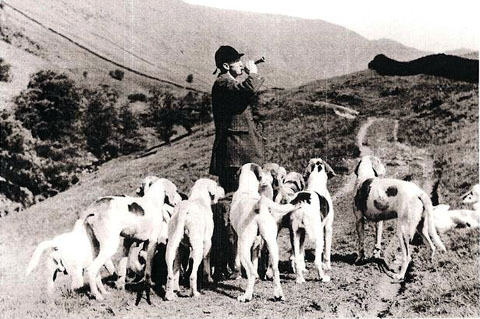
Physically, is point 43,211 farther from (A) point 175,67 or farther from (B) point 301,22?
(A) point 175,67

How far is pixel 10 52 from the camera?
200ft

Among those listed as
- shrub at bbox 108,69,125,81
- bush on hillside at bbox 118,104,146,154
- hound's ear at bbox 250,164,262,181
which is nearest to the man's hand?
hound's ear at bbox 250,164,262,181

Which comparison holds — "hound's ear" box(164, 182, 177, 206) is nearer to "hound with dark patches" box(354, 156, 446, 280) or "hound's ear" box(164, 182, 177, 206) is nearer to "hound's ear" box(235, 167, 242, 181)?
"hound's ear" box(235, 167, 242, 181)

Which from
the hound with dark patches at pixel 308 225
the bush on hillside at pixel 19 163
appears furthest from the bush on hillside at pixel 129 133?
the hound with dark patches at pixel 308 225

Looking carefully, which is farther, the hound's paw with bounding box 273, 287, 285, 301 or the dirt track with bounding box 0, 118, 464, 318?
the hound's paw with bounding box 273, 287, 285, 301

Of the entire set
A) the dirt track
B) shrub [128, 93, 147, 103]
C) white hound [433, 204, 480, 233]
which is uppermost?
shrub [128, 93, 147, 103]

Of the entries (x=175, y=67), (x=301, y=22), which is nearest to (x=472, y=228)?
(x=301, y=22)

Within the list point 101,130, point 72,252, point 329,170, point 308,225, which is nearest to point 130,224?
point 72,252

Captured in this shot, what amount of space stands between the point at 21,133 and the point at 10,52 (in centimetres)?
3240

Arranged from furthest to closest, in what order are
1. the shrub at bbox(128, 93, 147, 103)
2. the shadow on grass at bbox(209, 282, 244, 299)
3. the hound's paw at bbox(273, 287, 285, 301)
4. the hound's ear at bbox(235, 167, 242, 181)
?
the shrub at bbox(128, 93, 147, 103), the hound's ear at bbox(235, 167, 242, 181), the shadow on grass at bbox(209, 282, 244, 299), the hound's paw at bbox(273, 287, 285, 301)

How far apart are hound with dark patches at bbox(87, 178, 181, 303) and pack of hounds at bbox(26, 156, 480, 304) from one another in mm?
16

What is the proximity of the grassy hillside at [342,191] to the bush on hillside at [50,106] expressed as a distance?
597cm

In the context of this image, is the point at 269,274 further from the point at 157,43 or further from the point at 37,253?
the point at 157,43

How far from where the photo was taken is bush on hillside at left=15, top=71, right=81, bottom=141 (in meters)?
42.3
